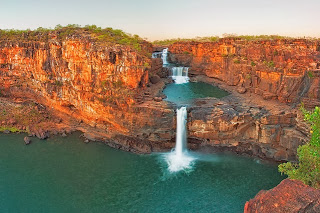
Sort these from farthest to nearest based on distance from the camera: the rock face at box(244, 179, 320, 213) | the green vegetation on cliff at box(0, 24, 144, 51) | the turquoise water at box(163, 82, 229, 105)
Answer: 1. the turquoise water at box(163, 82, 229, 105)
2. the green vegetation on cliff at box(0, 24, 144, 51)
3. the rock face at box(244, 179, 320, 213)

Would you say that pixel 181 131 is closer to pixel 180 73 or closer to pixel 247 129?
pixel 247 129

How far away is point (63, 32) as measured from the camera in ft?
111

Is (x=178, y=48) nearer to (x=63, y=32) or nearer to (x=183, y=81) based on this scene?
(x=183, y=81)

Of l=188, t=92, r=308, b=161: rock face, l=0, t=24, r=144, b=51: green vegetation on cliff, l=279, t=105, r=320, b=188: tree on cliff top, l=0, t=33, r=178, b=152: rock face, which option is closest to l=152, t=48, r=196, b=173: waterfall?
l=188, t=92, r=308, b=161: rock face

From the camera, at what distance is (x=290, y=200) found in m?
8.31

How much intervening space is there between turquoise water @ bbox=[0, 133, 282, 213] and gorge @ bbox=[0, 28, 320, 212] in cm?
13

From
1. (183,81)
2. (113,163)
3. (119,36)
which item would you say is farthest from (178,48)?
(113,163)

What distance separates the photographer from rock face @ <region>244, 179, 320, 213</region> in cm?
804

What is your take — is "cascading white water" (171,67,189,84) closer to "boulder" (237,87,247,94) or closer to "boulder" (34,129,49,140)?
"boulder" (237,87,247,94)

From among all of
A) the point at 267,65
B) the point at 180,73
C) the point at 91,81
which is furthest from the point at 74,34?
the point at 267,65

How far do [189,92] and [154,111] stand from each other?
11.3m

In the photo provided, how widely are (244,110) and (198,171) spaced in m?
8.66

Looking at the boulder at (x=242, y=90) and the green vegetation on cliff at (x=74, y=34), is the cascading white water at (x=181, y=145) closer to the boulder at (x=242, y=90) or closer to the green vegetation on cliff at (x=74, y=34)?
the green vegetation on cliff at (x=74, y=34)

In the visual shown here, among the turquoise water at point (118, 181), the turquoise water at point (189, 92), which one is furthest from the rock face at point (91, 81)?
→ the turquoise water at point (189, 92)
